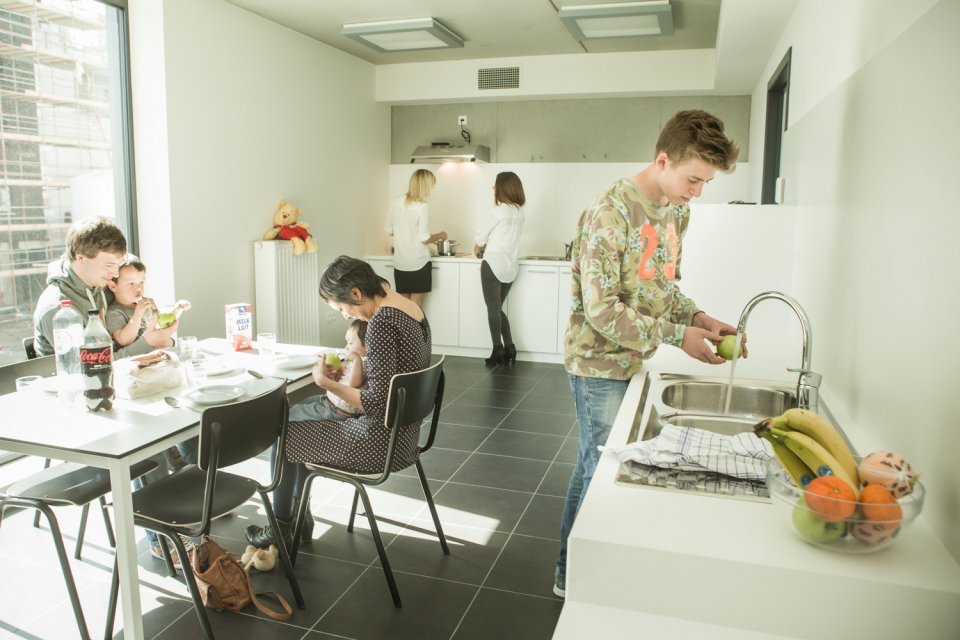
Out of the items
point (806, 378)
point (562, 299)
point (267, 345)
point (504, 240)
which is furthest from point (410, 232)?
point (806, 378)

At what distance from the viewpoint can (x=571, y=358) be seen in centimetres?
216

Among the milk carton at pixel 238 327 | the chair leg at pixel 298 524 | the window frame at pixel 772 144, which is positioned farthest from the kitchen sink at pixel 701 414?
the window frame at pixel 772 144

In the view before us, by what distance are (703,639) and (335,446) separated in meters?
1.69

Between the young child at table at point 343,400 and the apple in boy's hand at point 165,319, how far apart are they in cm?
73

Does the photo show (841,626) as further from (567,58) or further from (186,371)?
(567,58)

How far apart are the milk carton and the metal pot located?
11.5ft

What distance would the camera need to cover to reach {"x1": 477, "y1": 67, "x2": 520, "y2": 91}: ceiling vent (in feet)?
21.0

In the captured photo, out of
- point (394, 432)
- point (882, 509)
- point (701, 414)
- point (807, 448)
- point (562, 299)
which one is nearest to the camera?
point (882, 509)

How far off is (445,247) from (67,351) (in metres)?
4.40

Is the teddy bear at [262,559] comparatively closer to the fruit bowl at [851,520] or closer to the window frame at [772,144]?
the fruit bowl at [851,520]

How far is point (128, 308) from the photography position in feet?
10.1

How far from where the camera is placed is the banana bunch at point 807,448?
1.13 metres

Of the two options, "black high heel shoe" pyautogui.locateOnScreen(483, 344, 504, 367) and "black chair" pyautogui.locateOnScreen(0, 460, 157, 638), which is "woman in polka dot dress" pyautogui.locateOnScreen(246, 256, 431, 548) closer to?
"black chair" pyautogui.locateOnScreen(0, 460, 157, 638)

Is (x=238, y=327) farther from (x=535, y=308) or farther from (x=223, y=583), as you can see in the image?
(x=535, y=308)
